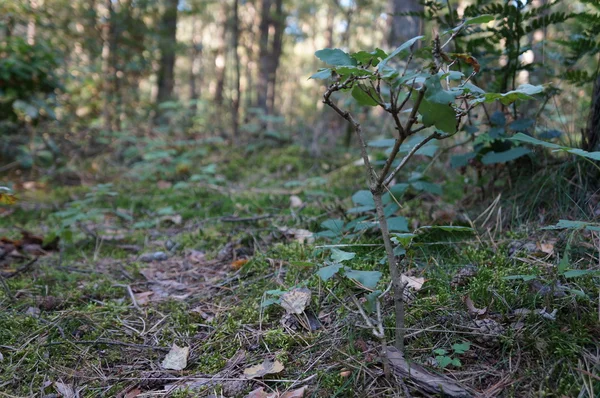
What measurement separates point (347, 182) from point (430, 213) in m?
1.29

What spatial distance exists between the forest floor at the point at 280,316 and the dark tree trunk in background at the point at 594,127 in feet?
1.92

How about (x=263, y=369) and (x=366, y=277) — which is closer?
(x=366, y=277)

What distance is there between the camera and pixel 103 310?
6.44 feet

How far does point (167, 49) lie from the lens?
7633mm

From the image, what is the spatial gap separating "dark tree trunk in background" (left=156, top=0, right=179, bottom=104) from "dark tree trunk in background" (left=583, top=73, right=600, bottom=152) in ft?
23.3

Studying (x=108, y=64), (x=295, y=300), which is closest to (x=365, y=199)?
(x=295, y=300)

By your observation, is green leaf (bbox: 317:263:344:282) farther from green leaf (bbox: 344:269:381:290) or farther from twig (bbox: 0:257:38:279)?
twig (bbox: 0:257:38:279)

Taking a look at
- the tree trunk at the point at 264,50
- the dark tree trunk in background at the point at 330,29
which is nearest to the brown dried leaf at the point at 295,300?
the tree trunk at the point at 264,50

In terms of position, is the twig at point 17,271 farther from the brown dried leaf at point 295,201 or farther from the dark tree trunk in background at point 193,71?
the dark tree trunk in background at point 193,71

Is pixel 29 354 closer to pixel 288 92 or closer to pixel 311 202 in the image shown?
pixel 311 202

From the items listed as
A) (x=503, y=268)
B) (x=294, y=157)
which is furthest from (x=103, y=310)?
(x=294, y=157)

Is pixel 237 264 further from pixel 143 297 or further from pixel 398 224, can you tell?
pixel 398 224

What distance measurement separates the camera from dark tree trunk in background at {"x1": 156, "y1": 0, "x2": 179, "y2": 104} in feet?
25.0

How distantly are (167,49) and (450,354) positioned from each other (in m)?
7.86
